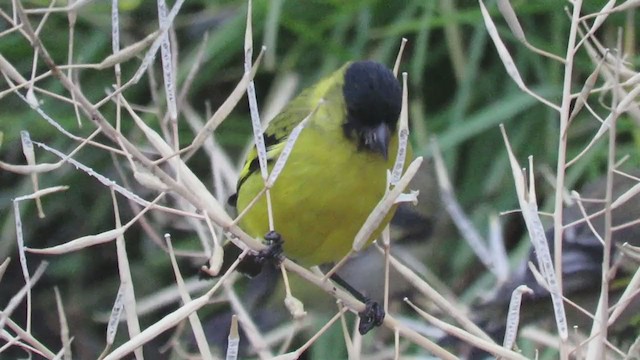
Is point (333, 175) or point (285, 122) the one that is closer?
point (333, 175)

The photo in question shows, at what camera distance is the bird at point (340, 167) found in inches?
63.5

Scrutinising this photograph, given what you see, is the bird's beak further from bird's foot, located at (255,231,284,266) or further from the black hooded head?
bird's foot, located at (255,231,284,266)

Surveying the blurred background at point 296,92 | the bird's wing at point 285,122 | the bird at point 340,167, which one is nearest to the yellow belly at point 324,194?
the bird at point 340,167

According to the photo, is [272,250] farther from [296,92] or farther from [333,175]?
[296,92]

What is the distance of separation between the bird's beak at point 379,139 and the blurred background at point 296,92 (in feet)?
2.40

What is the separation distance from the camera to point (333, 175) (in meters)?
1.63

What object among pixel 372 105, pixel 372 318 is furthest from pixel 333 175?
pixel 372 318

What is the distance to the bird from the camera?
1613 millimetres

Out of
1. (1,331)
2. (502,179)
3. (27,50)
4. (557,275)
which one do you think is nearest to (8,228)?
(27,50)

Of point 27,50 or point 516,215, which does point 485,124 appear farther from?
point 27,50

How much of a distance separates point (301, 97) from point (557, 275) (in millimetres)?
977

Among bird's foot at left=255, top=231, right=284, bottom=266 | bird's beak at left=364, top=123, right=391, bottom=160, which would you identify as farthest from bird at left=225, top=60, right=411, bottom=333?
bird's foot at left=255, top=231, right=284, bottom=266

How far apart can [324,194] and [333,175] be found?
0.11ft

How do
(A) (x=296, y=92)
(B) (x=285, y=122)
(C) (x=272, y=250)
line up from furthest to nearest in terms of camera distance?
(A) (x=296, y=92) → (B) (x=285, y=122) → (C) (x=272, y=250)
